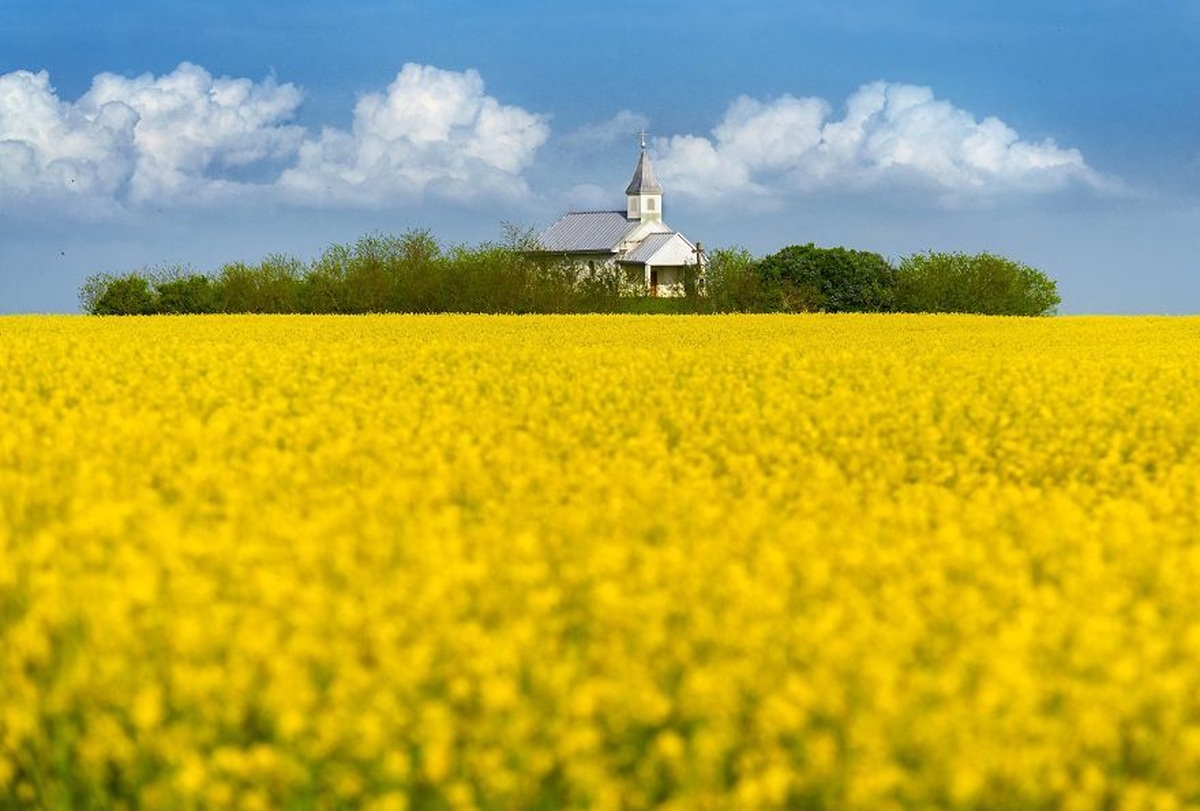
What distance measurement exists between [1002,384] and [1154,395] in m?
1.71

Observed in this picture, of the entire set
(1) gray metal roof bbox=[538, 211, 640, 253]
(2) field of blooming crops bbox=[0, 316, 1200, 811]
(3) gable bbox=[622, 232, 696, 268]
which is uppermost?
(1) gray metal roof bbox=[538, 211, 640, 253]

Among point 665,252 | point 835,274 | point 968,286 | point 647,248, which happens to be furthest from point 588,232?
point 968,286

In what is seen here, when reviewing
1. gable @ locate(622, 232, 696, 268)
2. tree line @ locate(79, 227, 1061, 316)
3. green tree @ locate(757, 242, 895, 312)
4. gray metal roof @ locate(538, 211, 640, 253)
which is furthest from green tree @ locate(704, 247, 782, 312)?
gray metal roof @ locate(538, 211, 640, 253)

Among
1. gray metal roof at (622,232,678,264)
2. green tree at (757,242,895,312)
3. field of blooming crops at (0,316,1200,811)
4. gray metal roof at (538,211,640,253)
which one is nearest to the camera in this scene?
field of blooming crops at (0,316,1200,811)

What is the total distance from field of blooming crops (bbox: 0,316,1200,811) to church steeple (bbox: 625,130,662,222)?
10135cm

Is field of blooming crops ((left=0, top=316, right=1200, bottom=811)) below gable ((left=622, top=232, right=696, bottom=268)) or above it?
below

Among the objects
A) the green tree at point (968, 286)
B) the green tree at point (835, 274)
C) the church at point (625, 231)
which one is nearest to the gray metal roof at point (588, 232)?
the church at point (625, 231)

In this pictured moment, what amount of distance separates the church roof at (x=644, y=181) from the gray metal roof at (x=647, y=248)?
605cm

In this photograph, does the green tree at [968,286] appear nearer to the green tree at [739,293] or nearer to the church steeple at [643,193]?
the green tree at [739,293]

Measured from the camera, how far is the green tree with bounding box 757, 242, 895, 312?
78.1 metres

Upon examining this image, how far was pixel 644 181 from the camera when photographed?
112 metres

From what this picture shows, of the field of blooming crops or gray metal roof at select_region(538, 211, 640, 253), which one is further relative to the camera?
gray metal roof at select_region(538, 211, 640, 253)

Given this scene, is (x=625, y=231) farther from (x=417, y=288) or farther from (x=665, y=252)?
(x=417, y=288)

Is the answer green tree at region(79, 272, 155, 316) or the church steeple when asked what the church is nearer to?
the church steeple
